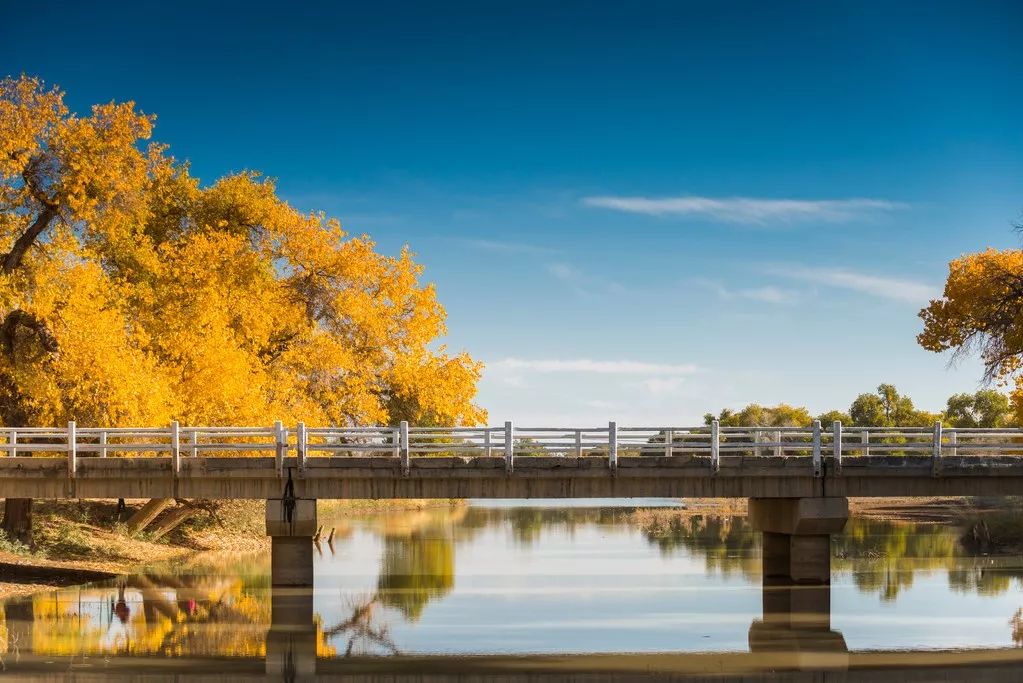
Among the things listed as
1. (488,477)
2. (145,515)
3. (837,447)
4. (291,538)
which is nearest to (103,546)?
(145,515)

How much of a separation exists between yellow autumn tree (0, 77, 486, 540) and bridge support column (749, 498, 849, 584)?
1374 cm

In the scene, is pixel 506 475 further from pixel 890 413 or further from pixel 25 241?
pixel 890 413

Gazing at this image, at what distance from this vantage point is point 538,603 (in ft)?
108

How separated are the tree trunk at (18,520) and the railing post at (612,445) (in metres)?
18.9

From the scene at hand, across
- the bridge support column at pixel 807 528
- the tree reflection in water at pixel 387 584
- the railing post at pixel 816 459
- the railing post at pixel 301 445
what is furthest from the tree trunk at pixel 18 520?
the railing post at pixel 816 459

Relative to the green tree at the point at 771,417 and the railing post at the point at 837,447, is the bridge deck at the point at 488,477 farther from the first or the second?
the green tree at the point at 771,417

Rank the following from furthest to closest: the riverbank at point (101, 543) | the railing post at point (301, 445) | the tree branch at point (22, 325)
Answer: the tree branch at point (22, 325) → the riverbank at point (101, 543) → the railing post at point (301, 445)

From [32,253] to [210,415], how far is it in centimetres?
738

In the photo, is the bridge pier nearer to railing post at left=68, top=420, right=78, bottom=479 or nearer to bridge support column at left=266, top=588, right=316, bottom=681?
bridge support column at left=266, top=588, right=316, bottom=681

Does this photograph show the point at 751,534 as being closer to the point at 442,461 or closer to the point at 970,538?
the point at 970,538

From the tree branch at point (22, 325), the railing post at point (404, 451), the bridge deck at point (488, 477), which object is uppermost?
the tree branch at point (22, 325)

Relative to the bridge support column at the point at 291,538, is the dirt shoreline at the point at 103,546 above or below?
below

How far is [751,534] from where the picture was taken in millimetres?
55281

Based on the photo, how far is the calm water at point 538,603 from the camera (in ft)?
86.8
